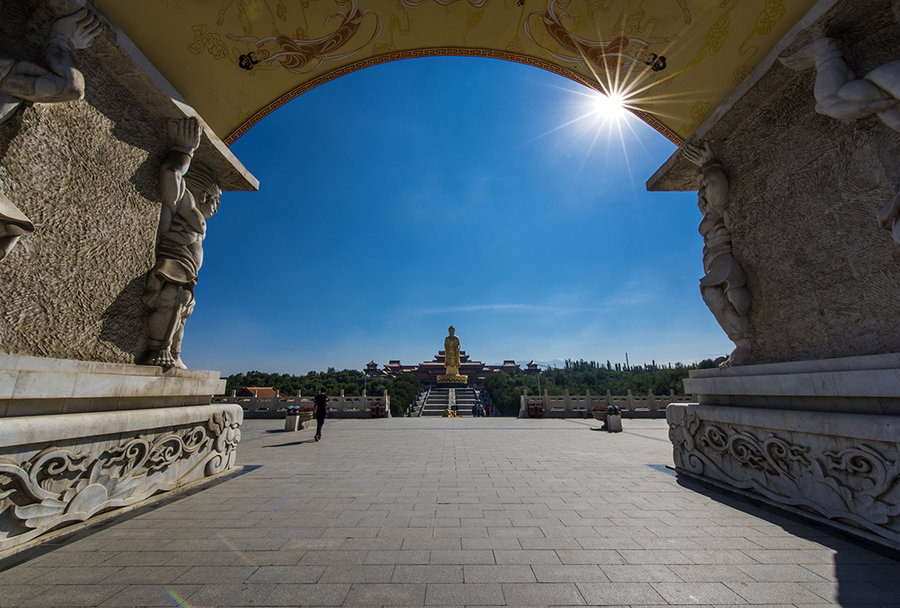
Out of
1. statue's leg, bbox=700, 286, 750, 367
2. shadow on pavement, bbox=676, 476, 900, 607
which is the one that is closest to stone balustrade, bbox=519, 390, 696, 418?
statue's leg, bbox=700, 286, 750, 367

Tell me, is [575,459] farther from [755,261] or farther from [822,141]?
[822,141]

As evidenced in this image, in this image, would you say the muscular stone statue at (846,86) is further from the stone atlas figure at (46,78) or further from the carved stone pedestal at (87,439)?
the carved stone pedestal at (87,439)

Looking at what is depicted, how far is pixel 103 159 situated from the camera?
3650mm

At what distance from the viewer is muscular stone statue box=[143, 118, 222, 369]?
4.02 meters

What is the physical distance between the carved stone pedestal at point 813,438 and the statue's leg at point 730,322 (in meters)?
0.26

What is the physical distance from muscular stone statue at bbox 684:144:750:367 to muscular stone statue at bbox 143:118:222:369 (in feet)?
21.1

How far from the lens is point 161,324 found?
158 inches

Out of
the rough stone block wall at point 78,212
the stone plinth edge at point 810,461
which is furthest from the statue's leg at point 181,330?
the stone plinth edge at point 810,461

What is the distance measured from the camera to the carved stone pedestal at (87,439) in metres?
2.47

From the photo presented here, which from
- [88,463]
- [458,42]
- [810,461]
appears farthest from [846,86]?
[88,463]

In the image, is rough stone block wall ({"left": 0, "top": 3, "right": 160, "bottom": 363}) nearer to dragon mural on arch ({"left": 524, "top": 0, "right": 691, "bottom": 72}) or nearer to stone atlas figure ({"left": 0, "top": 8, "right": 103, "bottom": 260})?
stone atlas figure ({"left": 0, "top": 8, "right": 103, "bottom": 260})

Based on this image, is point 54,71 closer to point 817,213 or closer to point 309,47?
point 309,47

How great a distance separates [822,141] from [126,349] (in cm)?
743

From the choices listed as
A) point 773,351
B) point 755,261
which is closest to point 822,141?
point 755,261
